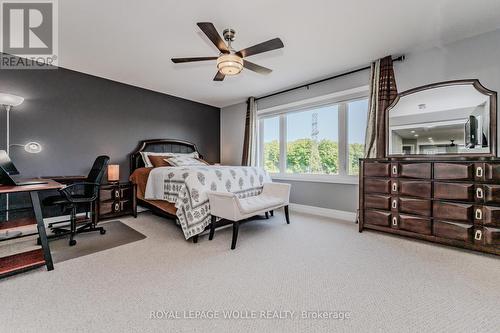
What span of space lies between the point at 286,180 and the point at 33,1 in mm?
4406

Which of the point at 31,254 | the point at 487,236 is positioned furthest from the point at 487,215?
the point at 31,254

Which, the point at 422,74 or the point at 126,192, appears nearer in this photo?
the point at 422,74

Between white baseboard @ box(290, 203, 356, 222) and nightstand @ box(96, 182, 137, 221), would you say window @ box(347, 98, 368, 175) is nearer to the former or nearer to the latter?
white baseboard @ box(290, 203, 356, 222)

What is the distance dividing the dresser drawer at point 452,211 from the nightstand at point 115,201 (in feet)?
14.7

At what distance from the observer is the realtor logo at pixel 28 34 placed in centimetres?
230

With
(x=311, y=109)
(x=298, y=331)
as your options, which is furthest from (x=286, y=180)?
(x=298, y=331)

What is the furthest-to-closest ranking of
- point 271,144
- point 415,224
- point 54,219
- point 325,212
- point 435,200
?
point 271,144
point 325,212
point 54,219
point 415,224
point 435,200

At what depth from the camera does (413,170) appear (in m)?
2.74

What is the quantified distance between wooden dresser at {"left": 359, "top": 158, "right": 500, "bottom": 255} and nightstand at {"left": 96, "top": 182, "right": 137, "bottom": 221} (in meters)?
3.86

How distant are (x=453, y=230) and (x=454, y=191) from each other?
0.44m

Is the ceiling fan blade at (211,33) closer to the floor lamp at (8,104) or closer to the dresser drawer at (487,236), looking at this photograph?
the floor lamp at (8,104)

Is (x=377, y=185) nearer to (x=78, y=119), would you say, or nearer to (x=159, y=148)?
(x=159, y=148)

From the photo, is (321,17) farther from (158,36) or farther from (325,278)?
(325,278)

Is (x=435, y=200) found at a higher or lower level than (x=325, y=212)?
higher
